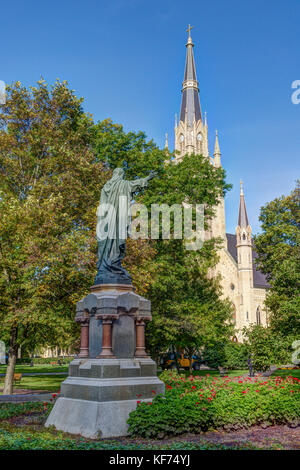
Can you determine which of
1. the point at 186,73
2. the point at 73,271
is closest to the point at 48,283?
the point at 73,271

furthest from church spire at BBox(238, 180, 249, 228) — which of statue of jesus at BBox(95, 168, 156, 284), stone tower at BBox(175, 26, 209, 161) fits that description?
statue of jesus at BBox(95, 168, 156, 284)

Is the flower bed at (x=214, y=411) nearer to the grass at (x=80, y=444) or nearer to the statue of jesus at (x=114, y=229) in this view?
the grass at (x=80, y=444)

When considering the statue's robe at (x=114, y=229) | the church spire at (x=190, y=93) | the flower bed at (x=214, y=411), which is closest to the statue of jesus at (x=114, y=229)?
the statue's robe at (x=114, y=229)

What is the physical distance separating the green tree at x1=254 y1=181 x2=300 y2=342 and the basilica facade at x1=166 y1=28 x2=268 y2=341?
1160 inches

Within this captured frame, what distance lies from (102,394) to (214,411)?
2269 mm

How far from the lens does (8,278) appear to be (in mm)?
19188

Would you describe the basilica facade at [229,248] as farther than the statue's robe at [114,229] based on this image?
Yes

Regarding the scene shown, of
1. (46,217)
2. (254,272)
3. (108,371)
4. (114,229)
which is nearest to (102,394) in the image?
(108,371)

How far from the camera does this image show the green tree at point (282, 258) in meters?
22.0

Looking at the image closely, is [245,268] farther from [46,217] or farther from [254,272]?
[46,217]

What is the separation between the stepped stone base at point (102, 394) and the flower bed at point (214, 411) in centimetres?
41

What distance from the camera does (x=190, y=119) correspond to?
70.3m

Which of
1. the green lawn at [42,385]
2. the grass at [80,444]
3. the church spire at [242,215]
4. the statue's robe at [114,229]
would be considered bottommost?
the green lawn at [42,385]

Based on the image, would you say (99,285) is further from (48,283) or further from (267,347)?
(267,347)
